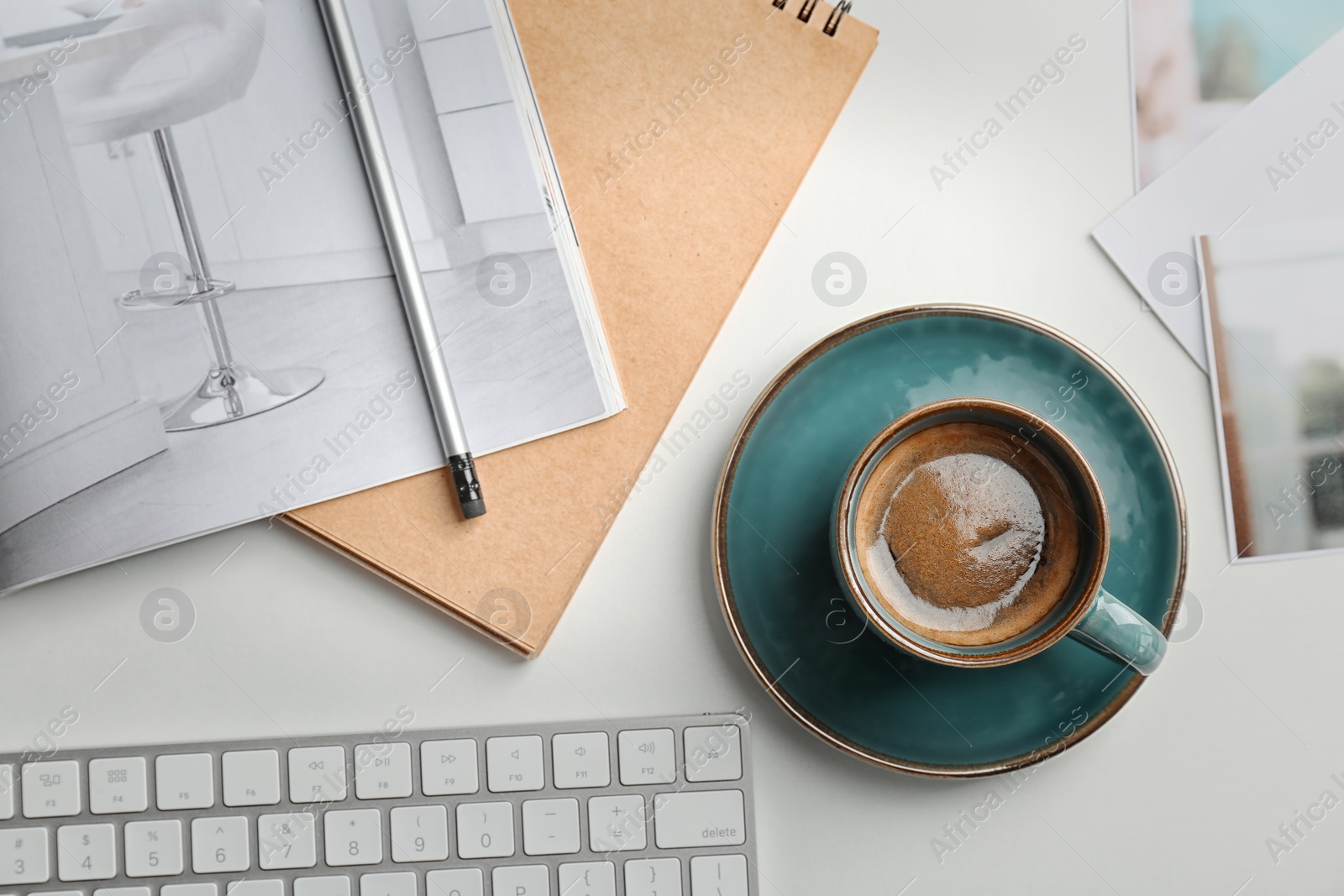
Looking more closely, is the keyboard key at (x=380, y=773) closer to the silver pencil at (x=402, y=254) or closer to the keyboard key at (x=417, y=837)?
the keyboard key at (x=417, y=837)

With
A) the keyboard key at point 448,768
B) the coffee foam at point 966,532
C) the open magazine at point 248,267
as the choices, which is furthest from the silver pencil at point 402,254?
the coffee foam at point 966,532

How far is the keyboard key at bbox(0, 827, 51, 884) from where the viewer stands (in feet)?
1.73

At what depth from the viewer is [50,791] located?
0.53 metres

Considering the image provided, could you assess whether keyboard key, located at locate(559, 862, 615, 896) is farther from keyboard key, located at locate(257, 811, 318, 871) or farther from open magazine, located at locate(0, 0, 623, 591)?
open magazine, located at locate(0, 0, 623, 591)

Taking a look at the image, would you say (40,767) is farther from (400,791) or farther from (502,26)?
(502,26)

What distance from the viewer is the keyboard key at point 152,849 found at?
20.7 inches

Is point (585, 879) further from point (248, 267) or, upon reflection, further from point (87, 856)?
point (248, 267)

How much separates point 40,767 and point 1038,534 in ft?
1.99

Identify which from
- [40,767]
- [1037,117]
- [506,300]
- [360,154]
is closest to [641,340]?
[506,300]

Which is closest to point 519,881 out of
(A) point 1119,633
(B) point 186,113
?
(A) point 1119,633

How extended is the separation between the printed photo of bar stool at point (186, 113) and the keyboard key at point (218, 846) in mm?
241

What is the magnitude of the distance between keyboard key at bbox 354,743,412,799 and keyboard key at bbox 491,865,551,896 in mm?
75

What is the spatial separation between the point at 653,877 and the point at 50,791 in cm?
37

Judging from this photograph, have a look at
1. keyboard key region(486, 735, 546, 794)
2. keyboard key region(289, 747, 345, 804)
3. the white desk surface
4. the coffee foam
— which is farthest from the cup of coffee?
keyboard key region(289, 747, 345, 804)
